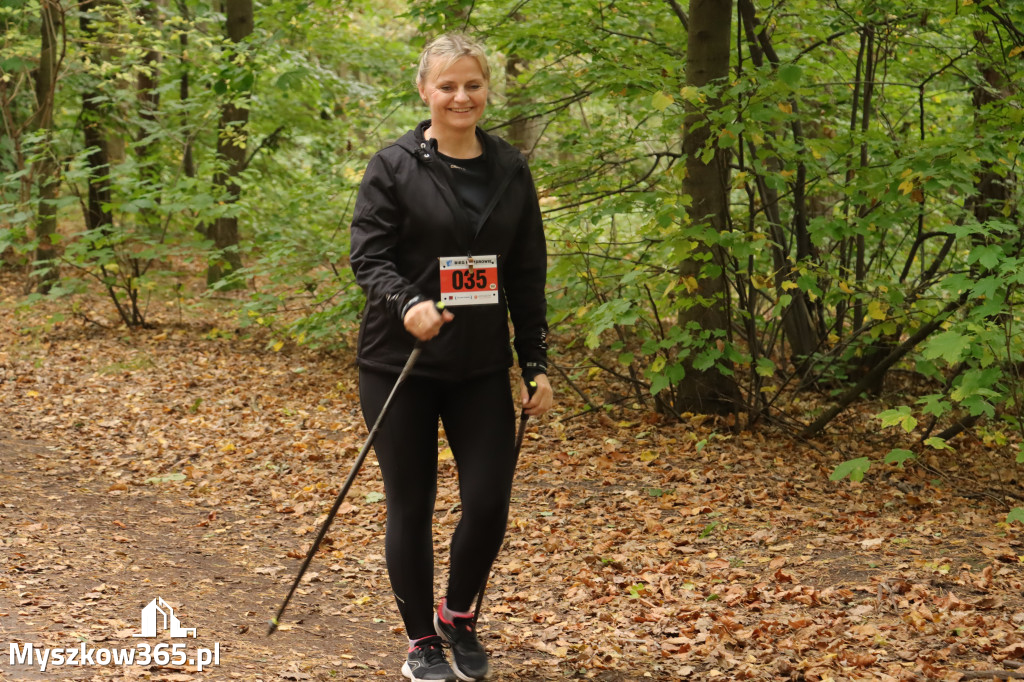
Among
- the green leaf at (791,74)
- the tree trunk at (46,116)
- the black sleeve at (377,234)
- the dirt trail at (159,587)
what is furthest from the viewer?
the tree trunk at (46,116)

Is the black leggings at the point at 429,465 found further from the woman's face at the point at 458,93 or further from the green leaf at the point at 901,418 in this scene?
the green leaf at the point at 901,418

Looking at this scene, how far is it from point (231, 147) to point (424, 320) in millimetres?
10719

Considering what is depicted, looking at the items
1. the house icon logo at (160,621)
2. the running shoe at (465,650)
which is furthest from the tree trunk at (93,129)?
the running shoe at (465,650)

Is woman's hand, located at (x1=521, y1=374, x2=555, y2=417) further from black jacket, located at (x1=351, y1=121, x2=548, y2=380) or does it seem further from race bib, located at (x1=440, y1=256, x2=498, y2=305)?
race bib, located at (x1=440, y1=256, x2=498, y2=305)

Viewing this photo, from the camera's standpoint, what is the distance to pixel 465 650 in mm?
2947

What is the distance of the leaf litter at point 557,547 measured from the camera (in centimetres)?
337

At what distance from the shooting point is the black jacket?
2699 millimetres

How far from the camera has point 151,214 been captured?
33.1ft

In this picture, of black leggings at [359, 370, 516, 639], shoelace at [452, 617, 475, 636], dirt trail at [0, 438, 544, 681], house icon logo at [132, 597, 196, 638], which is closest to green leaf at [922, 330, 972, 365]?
black leggings at [359, 370, 516, 639]

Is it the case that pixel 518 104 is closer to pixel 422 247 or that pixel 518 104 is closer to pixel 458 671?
pixel 422 247

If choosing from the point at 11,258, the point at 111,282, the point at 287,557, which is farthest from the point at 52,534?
the point at 11,258

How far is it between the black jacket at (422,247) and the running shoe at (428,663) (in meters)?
0.90

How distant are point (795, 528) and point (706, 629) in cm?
139

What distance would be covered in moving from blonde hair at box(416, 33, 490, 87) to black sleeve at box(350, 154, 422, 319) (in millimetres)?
325
